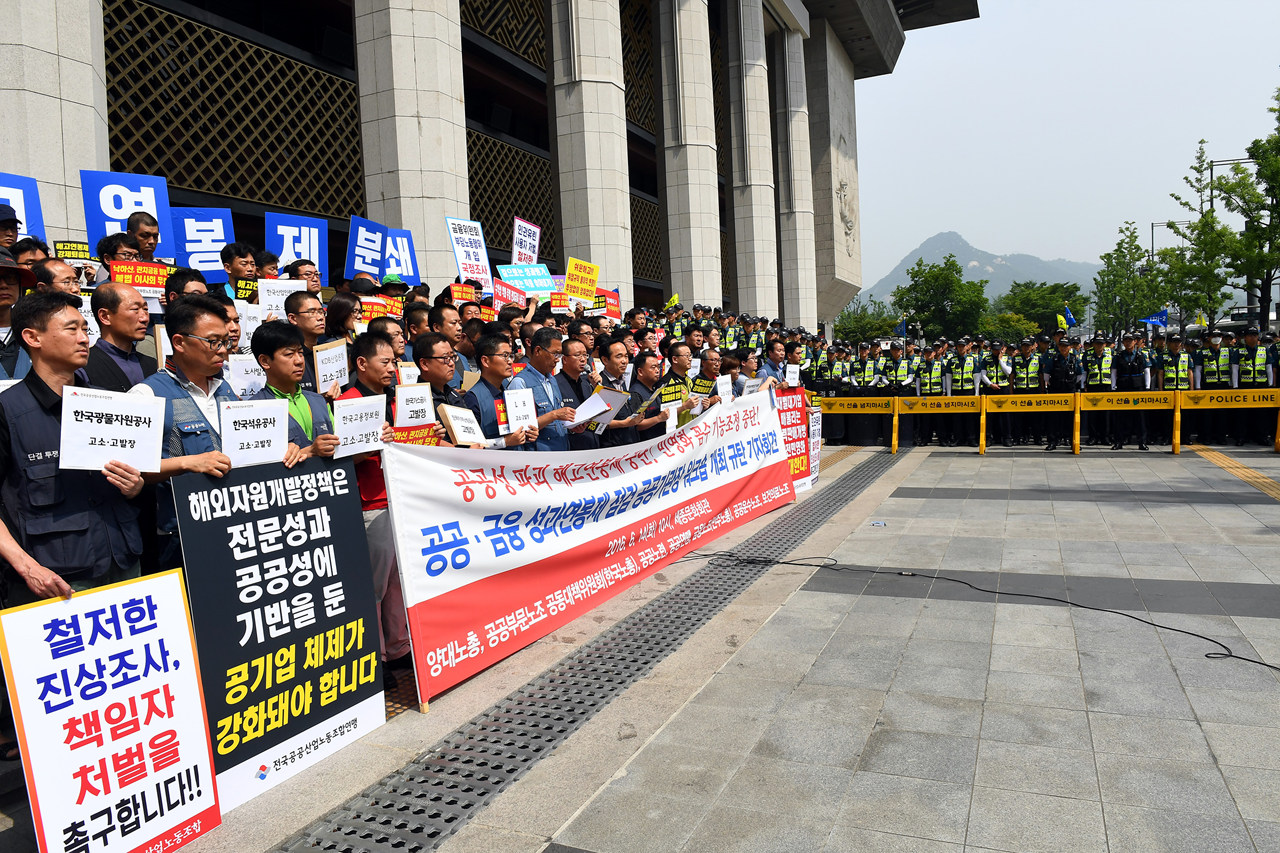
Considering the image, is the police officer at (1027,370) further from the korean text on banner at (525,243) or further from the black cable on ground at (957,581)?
the black cable on ground at (957,581)

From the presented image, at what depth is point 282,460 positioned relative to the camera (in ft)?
12.6

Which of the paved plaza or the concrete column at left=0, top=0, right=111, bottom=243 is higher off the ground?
the concrete column at left=0, top=0, right=111, bottom=243

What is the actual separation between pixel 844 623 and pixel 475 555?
2.51 m

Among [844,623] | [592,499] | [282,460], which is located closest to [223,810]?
[282,460]

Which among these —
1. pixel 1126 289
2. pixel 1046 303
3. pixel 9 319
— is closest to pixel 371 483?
pixel 9 319

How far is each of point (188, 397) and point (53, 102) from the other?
7.45m

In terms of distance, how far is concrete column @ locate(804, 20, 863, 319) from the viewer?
4162 cm

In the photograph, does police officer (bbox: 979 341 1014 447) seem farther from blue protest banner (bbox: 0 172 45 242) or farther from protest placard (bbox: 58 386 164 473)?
protest placard (bbox: 58 386 164 473)

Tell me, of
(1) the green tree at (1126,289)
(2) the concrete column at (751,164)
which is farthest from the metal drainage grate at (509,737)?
(1) the green tree at (1126,289)

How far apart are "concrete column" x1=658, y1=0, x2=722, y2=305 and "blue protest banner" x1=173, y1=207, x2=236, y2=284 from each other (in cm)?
1679

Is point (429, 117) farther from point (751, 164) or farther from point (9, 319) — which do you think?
point (751, 164)

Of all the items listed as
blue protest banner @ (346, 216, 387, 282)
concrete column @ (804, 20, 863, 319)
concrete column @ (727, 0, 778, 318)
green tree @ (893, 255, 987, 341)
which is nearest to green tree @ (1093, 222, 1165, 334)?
green tree @ (893, 255, 987, 341)

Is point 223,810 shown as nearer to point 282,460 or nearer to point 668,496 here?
point 282,460

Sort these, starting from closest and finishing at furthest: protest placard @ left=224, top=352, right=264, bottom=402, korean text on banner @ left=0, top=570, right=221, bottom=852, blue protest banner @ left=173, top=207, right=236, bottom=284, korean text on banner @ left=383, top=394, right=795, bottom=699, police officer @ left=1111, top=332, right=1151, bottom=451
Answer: korean text on banner @ left=0, top=570, right=221, bottom=852 < korean text on banner @ left=383, top=394, right=795, bottom=699 < protest placard @ left=224, top=352, right=264, bottom=402 < blue protest banner @ left=173, top=207, right=236, bottom=284 < police officer @ left=1111, top=332, right=1151, bottom=451
